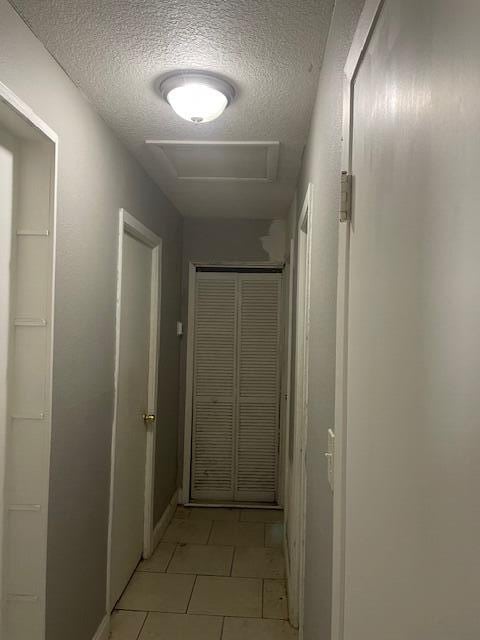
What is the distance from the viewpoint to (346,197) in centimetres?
101

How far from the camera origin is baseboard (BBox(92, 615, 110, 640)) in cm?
215

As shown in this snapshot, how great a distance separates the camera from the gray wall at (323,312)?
1221 millimetres

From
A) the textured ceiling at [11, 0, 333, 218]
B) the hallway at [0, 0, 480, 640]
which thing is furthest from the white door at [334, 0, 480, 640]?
the textured ceiling at [11, 0, 333, 218]

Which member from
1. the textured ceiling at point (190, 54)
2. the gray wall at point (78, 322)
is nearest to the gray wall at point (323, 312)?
the textured ceiling at point (190, 54)

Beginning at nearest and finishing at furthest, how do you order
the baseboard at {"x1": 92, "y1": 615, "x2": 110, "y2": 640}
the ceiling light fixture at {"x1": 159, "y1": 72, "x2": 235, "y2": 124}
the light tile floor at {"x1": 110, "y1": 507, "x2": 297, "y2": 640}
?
1. the ceiling light fixture at {"x1": 159, "y1": 72, "x2": 235, "y2": 124}
2. the baseboard at {"x1": 92, "y1": 615, "x2": 110, "y2": 640}
3. the light tile floor at {"x1": 110, "y1": 507, "x2": 297, "y2": 640}

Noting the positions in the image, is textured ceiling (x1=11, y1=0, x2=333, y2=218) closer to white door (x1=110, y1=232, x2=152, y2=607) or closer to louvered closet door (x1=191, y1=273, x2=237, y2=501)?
white door (x1=110, y1=232, x2=152, y2=607)

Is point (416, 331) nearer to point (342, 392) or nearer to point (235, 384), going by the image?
point (342, 392)

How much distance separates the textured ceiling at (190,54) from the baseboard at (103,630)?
2295 millimetres

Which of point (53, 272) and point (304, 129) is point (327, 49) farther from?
point (53, 272)

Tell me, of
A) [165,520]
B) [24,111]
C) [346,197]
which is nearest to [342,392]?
[346,197]

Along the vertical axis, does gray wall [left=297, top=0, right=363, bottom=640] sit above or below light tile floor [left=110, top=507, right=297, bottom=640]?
above

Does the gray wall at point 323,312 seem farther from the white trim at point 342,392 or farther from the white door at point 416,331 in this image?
the white door at point 416,331

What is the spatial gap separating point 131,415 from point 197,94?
1743mm

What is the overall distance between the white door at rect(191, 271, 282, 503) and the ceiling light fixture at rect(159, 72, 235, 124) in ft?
7.47
